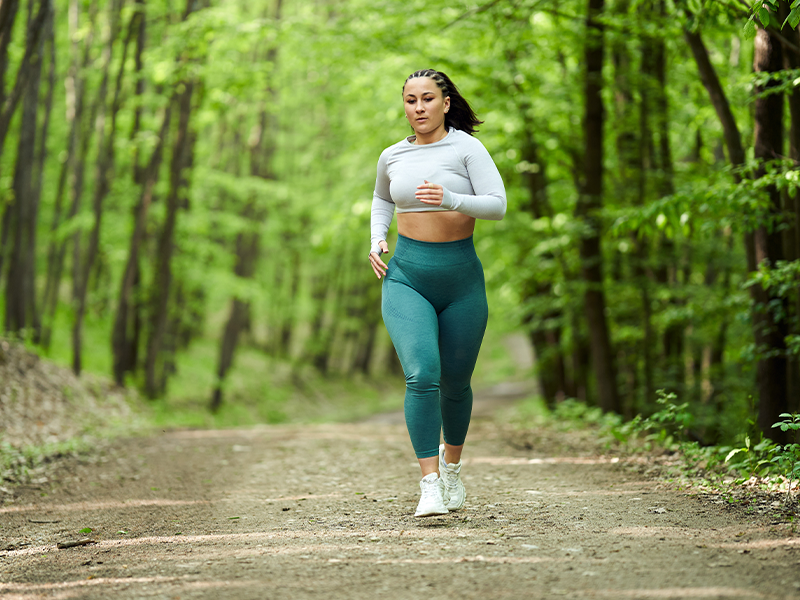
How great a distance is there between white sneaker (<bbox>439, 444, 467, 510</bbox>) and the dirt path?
9cm

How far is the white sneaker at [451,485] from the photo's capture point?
4.11 metres

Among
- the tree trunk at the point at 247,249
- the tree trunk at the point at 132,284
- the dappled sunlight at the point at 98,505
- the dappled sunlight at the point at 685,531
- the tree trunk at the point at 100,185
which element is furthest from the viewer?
the tree trunk at the point at 247,249

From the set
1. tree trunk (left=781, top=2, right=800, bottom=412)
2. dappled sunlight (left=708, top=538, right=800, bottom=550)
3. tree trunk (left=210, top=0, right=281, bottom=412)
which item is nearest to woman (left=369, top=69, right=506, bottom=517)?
dappled sunlight (left=708, top=538, right=800, bottom=550)

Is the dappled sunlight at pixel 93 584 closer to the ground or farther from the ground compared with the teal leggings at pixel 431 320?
closer to the ground

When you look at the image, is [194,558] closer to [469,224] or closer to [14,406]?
[469,224]

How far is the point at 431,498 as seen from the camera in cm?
381

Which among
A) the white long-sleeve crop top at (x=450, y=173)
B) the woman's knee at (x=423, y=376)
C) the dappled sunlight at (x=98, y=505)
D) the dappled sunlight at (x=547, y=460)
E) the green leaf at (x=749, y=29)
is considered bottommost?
the dappled sunlight at (x=547, y=460)

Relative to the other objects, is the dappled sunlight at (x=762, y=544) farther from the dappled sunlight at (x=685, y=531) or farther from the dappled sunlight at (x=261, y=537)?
the dappled sunlight at (x=261, y=537)

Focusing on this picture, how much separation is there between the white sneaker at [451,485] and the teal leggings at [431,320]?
31 centimetres

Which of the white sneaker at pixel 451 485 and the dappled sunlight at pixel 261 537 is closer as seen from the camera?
the dappled sunlight at pixel 261 537

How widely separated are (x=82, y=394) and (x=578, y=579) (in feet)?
40.5

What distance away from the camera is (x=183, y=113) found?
14.7m

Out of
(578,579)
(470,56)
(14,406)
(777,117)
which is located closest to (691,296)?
(777,117)

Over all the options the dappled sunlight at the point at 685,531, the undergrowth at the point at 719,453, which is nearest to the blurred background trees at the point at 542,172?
the undergrowth at the point at 719,453
